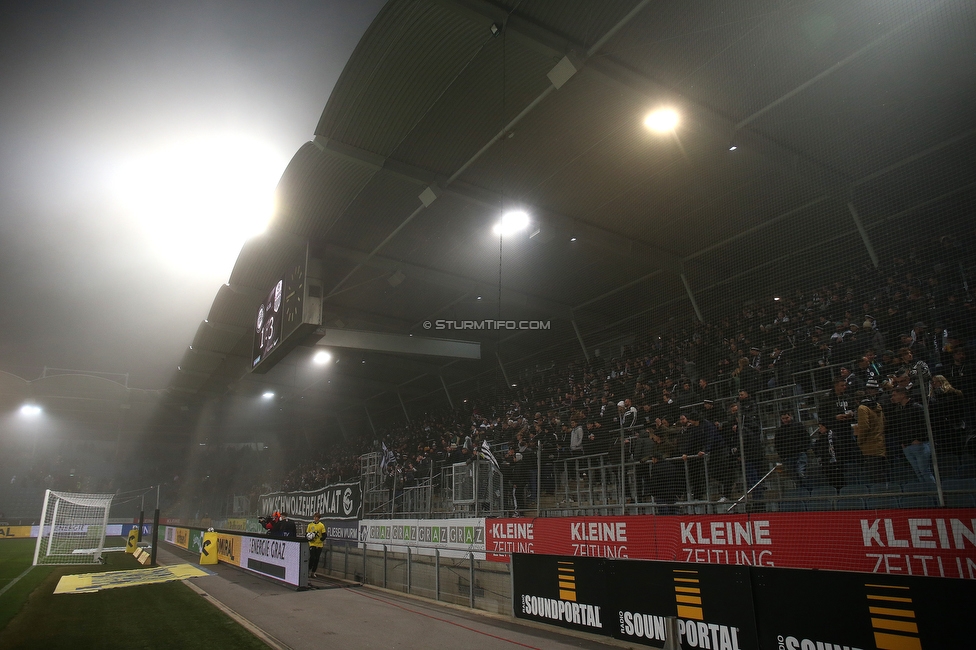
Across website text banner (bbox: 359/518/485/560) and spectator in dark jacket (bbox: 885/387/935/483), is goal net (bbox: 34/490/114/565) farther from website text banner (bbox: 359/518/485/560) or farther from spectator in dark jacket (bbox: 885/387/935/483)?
spectator in dark jacket (bbox: 885/387/935/483)

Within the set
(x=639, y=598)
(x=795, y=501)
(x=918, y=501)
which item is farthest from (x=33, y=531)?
(x=918, y=501)

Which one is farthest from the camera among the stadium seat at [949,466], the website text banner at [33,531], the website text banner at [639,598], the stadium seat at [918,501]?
the website text banner at [33,531]

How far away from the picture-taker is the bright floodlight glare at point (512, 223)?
1120 centimetres

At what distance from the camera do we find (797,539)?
19.0 feet

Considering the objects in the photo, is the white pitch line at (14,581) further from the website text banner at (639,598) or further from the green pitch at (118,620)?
the website text banner at (639,598)

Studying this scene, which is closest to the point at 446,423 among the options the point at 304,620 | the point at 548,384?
→ the point at 548,384

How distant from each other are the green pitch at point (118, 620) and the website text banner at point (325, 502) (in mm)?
4587

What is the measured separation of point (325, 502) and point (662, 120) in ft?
44.0

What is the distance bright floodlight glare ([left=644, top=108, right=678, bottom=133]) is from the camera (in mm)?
8188

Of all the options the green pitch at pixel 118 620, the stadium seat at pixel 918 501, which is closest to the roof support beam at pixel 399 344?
the green pitch at pixel 118 620

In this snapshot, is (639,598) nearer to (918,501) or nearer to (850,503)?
(850,503)

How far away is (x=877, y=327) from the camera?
762 cm

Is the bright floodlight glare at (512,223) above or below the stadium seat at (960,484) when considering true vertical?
above

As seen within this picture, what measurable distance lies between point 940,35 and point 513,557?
8114 millimetres
